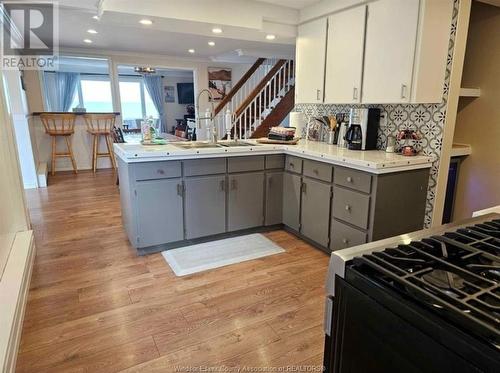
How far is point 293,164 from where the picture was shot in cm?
325

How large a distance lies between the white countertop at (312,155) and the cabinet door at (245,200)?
249 mm

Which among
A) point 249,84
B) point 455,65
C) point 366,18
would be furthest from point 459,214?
point 249,84

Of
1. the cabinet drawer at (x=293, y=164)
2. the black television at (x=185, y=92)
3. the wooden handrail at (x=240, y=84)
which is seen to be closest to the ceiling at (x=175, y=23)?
the wooden handrail at (x=240, y=84)

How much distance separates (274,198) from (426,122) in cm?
152

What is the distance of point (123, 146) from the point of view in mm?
3031

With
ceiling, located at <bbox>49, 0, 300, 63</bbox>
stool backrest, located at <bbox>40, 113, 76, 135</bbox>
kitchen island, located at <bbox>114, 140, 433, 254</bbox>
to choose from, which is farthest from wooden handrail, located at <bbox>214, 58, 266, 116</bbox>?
kitchen island, located at <bbox>114, 140, 433, 254</bbox>

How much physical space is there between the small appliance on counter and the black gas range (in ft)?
6.88

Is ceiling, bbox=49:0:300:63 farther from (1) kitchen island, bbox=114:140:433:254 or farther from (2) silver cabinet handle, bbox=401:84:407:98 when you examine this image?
(2) silver cabinet handle, bbox=401:84:407:98

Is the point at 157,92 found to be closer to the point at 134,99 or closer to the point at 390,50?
the point at 134,99

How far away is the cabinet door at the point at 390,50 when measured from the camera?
2.48 metres

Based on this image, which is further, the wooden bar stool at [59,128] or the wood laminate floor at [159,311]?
the wooden bar stool at [59,128]

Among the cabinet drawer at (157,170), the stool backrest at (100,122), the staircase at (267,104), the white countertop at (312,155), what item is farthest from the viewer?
the stool backrest at (100,122)

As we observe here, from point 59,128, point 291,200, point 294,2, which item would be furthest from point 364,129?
point 59,128

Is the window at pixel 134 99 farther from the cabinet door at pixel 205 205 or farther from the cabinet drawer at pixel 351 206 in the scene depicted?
the cabinet drawer at pixel 351 206
